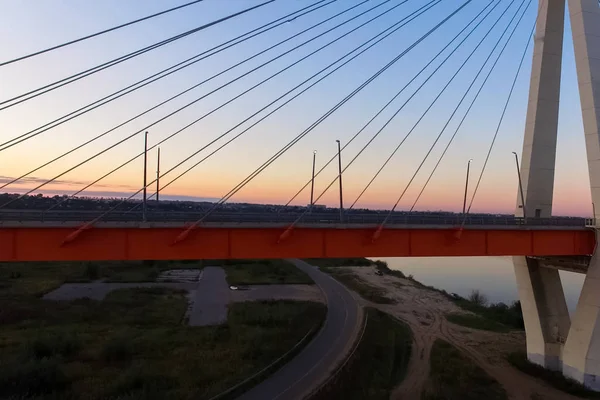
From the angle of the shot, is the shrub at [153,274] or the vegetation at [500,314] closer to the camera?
the vegetation at [500,314]

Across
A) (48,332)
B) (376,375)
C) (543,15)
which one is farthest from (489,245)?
(48,332)

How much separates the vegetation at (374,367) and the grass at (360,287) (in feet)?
36.5

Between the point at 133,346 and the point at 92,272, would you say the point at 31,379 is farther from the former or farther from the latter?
the point at 92,272

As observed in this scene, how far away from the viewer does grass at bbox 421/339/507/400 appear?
1823cm

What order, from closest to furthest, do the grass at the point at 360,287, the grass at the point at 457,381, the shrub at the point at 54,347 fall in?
the grass at the point at 457,381 < the shrub at the point at 54,347 < the grass at the point at 360,287

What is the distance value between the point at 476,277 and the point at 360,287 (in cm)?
2150

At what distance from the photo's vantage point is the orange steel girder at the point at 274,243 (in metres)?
14.2

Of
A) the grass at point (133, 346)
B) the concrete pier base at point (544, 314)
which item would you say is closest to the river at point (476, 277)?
the concrete pier base at point (544, 314)

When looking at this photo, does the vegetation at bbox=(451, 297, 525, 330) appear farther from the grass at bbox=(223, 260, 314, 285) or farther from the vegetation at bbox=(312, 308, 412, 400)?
the grass at bbox=(223, 260, 314, 285)

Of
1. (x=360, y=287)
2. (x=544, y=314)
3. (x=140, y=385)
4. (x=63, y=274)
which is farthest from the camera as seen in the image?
(x=63, y=274)

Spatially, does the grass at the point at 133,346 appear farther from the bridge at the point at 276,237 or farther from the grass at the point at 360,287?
the grass at the point at 360,287

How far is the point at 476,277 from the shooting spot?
6200 centimetres

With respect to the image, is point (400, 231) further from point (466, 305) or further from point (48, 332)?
point (466, 305)

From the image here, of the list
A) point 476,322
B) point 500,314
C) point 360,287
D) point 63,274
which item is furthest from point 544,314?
point 63,274
